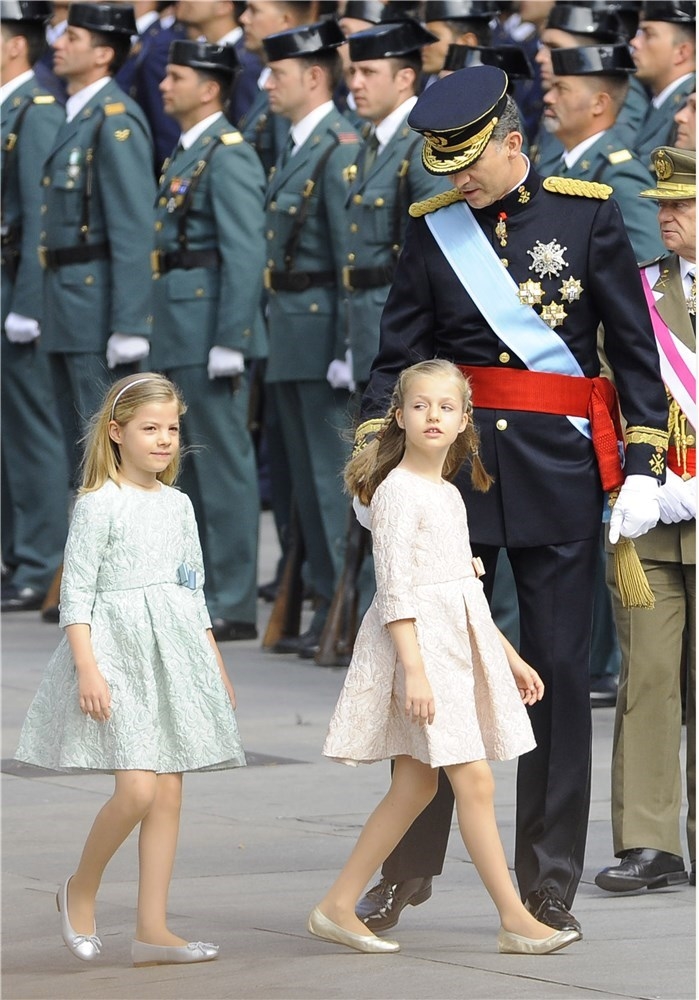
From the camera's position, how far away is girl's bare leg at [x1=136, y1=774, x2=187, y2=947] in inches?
198

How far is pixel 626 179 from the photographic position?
27.6 ft

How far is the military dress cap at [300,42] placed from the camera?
31.8 ft

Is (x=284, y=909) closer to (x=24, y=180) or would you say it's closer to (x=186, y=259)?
(x=186, y=259)

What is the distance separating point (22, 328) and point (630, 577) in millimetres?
6209

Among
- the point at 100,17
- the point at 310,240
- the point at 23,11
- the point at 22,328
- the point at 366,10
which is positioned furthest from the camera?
the point at 23,11

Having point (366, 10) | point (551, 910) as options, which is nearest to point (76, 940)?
point (551, 910)

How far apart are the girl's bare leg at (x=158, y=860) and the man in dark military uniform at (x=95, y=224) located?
5.30 meters

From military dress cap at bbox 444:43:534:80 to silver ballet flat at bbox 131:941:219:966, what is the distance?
508cm

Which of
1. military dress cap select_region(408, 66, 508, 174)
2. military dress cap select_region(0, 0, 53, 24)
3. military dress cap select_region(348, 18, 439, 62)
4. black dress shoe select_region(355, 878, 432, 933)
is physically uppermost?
military dress cap select_region(0, 0, 53, 24)

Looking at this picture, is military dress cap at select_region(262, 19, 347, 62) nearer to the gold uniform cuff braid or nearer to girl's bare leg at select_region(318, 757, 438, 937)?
the gold uniform cuff braid

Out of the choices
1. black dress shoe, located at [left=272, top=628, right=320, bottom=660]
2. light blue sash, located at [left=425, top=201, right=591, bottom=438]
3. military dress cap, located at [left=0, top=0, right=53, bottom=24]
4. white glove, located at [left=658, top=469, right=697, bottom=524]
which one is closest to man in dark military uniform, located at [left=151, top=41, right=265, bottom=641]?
black dress shoe, located at [left=272, top=628, right=320, bottom=660]

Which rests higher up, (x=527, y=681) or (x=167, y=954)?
(x=527, y=681)

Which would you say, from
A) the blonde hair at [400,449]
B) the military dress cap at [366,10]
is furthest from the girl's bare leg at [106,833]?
the military dress cap at [366,10]

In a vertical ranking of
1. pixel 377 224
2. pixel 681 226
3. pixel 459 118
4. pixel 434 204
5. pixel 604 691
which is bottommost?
pixel 604 691
